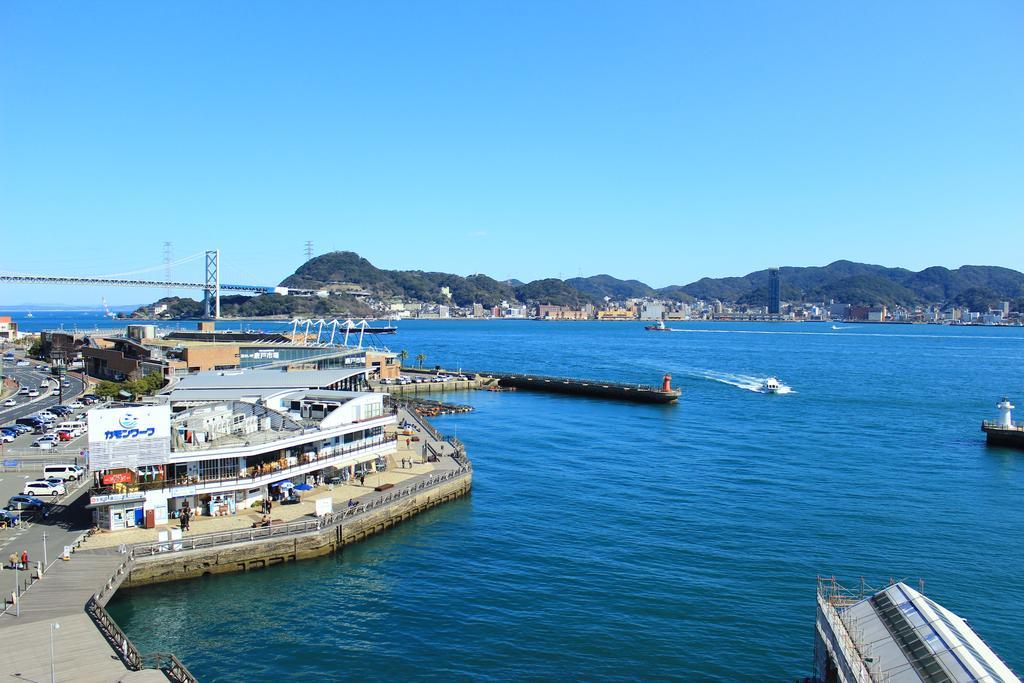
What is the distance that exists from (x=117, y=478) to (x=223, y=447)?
11.4 feet

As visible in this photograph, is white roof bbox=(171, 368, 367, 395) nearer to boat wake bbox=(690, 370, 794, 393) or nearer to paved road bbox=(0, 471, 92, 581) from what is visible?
paved road bbox=(0, 471, 92, 581)

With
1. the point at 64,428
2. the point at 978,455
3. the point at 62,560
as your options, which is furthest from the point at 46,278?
the point at 978,455

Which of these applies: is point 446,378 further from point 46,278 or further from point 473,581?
point 46,278

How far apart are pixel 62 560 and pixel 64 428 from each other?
21.8 meters

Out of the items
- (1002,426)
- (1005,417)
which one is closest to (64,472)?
(1002,426)

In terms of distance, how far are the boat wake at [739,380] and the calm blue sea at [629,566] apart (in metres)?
24.7

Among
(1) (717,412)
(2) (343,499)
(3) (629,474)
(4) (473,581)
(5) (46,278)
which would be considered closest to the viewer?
(4) (473,581)

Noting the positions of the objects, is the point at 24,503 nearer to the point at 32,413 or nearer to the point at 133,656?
the point at 133,656

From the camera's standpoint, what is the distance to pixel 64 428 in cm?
3938

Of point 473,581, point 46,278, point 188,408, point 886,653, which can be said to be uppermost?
point 46,278

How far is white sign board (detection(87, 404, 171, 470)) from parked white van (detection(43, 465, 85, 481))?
7251mm

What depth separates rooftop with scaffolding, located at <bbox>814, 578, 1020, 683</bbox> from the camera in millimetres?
11938

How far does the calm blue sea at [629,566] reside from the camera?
60.8ft

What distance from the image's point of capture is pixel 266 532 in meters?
23.8
